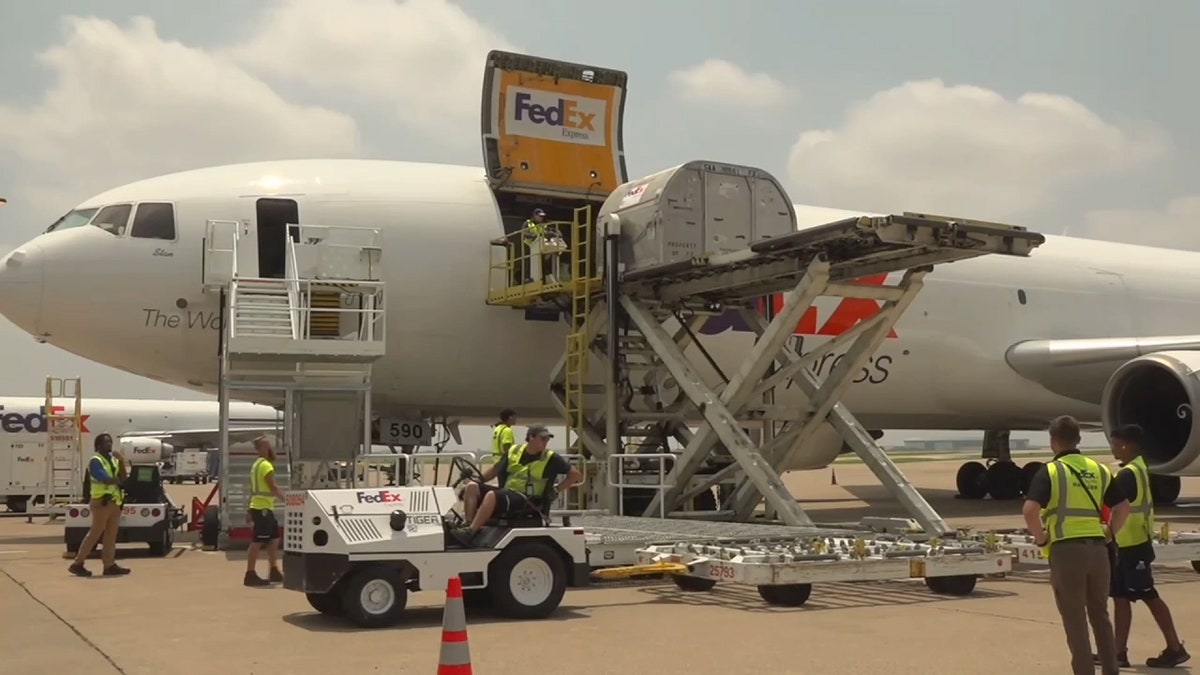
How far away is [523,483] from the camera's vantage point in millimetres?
8758

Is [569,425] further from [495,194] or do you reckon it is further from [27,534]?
[27,534]

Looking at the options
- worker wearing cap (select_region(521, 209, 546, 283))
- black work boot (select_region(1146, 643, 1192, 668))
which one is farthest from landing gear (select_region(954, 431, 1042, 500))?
black work boot (select_region(1146, 643, 1192, 668))

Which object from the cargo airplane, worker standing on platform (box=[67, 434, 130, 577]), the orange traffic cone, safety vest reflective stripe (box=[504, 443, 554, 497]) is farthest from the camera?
the cargo airplane

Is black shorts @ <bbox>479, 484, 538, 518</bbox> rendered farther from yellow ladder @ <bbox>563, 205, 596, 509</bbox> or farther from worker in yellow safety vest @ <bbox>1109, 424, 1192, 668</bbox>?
yellow ladder @ <bbox>563, 205, 596, 509</bbox>

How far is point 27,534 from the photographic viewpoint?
59.5 feet

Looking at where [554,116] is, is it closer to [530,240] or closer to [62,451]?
[530,240]

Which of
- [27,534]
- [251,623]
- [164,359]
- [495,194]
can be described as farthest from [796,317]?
[27,534]

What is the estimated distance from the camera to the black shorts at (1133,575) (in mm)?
6512

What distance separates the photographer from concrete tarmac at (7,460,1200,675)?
646 centimetres

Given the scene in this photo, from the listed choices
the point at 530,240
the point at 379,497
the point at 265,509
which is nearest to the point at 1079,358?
the point at 530,240

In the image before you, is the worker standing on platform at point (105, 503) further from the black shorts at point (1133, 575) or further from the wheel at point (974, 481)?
the wheel at point (974, 481)

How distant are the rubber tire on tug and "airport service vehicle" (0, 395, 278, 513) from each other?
1254 cm

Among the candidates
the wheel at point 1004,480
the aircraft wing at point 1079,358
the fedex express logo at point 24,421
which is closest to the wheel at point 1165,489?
the wheel at point 1004,480

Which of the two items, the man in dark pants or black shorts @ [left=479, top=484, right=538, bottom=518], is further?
black shorts @ [left=479, top=484, right=538, bottom=518]
